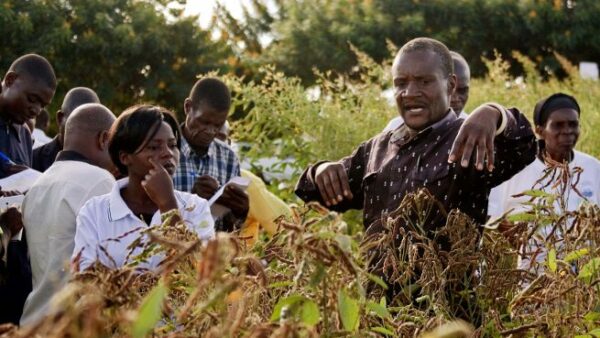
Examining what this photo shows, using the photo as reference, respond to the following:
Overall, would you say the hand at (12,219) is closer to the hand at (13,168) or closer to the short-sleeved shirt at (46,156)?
the hand at (13,168)

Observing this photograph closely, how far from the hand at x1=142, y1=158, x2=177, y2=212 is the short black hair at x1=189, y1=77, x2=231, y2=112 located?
233 centimetres

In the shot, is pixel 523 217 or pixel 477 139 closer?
pixel 523 217

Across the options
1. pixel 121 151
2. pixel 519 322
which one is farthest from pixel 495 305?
pixel 121 151

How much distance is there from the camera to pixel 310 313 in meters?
2.13

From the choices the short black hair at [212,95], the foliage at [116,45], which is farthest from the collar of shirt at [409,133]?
the foliage at [116,45]

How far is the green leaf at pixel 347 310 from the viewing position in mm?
2146

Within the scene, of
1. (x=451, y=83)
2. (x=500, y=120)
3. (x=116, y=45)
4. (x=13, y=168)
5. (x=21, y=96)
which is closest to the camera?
(x=500, y=120)

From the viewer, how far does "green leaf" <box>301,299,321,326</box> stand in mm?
2107

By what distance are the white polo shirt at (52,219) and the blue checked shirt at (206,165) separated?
1816mm

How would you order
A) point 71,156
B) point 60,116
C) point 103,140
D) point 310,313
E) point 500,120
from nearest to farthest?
point 310,313 → point 500,120 → point 71,156 → point 103,140 → point 60,116

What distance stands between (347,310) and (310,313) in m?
0.08

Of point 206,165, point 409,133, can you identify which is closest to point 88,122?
point 409,133

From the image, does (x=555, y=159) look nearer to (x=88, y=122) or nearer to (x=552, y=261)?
(x=88, y=122)

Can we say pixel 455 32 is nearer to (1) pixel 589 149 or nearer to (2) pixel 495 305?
(1) pixel 589 149
